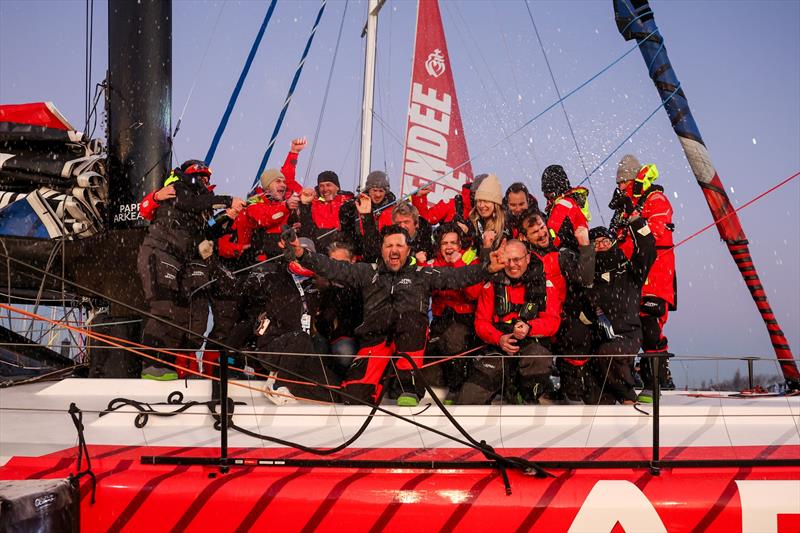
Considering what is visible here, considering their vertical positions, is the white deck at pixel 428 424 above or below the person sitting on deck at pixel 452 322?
below

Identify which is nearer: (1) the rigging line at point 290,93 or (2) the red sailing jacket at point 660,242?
(2) the red sailing jacket at point 660,242

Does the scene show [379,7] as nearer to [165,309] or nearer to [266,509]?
[165,309]

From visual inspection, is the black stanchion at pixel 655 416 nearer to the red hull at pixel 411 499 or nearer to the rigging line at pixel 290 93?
the red hull at pixel 411 499

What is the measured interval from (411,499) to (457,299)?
1735mm

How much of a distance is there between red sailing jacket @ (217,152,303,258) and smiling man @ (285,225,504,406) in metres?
1.22

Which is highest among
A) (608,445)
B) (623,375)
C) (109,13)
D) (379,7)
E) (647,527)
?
(379,7)

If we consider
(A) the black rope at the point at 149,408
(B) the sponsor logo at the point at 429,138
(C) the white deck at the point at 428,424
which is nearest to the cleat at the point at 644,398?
(C) the white deck at the point at 428,424

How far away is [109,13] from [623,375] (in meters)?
5.09

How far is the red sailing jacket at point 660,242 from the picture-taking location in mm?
4754

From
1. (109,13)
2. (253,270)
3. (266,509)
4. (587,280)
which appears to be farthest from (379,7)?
(266,509)

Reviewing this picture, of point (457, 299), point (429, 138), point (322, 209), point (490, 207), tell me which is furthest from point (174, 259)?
point (429, 138)

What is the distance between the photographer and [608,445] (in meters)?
3.34

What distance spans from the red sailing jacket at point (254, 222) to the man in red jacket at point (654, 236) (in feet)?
7.72

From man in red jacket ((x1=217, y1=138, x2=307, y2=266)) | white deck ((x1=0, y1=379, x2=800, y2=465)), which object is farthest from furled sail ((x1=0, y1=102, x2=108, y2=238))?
white deck ((x1=0, y1=379, x2=800, y2=465))
